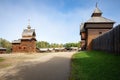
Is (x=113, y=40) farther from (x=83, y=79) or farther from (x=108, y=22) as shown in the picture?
(x=108, y=22)

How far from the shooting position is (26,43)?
5600cm

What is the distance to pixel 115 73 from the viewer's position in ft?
27.4

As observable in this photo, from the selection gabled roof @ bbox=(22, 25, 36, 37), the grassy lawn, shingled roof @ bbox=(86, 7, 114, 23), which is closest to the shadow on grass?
the grassy lawn

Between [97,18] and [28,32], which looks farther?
[28,32]

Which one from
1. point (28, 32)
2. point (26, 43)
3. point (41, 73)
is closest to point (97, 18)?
point (28, 32)

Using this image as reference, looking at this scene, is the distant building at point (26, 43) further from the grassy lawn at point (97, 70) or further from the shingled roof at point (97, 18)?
the grassy lawn at point (97, 70)

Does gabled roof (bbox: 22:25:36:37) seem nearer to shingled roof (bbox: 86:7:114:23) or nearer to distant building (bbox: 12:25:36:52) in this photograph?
distant building (bbox: 12:25:36:52)

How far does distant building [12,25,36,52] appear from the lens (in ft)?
182

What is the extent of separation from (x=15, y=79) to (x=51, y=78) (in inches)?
65.6

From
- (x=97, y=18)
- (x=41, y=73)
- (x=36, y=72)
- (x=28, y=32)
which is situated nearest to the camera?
(x=41, y=73)

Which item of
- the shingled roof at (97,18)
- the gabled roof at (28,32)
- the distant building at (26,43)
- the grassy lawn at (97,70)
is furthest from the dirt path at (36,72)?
the gabled roof at (28,32)

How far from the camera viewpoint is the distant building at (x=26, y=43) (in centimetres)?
5534

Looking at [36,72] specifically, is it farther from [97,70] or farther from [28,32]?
[28,32]

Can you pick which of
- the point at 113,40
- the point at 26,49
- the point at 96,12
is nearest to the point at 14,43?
the point at 26,49
